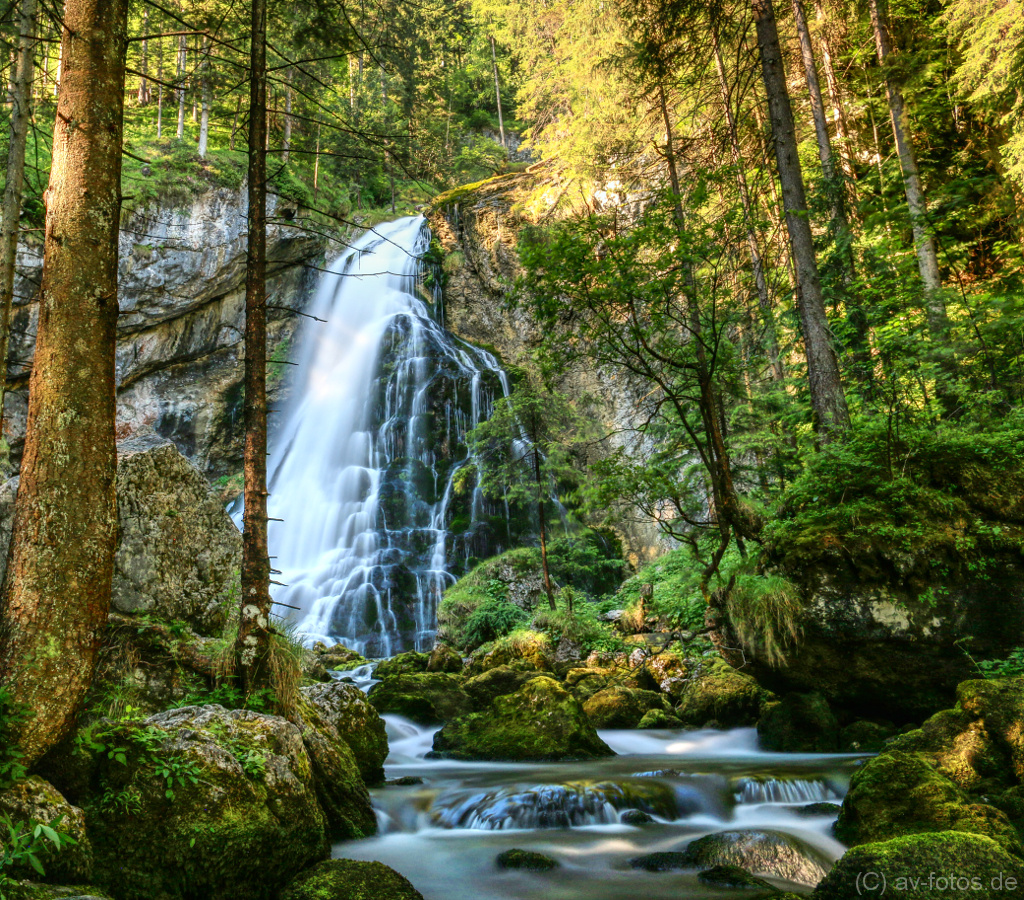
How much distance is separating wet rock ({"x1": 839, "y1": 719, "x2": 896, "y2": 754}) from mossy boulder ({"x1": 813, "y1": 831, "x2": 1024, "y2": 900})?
14.4 ft

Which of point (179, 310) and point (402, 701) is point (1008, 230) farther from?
point (179, 310)

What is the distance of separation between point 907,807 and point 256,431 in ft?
19.0

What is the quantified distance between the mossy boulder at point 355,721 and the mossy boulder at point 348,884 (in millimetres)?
2404

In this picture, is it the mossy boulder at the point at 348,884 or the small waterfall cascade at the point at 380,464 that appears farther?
the small waterfall cascade at the point at 380,464

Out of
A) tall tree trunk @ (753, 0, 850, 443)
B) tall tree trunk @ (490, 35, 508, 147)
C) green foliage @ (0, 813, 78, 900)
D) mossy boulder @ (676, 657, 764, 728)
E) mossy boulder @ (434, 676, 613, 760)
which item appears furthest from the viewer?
tall tree trunk @ (490, 35, 508, 147)

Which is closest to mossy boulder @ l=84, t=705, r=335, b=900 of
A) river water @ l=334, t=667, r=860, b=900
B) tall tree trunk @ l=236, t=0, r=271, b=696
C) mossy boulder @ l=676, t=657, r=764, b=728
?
tall tree trunk @ l=236, t=0, r=271, b=696

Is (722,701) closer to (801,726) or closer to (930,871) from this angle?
(801,726)

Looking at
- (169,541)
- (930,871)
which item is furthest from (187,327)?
(930,871)

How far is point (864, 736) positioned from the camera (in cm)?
729

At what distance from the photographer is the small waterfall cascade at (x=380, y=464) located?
17641mm

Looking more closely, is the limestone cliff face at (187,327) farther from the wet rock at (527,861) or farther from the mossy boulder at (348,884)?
the mossy boulder at (348,884)

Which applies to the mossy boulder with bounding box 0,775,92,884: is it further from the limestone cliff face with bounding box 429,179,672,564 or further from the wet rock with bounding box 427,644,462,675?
the limestone cliff face with bounding box 429,179,672,564

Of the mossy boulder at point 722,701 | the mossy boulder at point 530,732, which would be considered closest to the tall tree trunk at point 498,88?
the mossy boulder at point 722,701

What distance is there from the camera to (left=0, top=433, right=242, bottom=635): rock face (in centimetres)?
601
